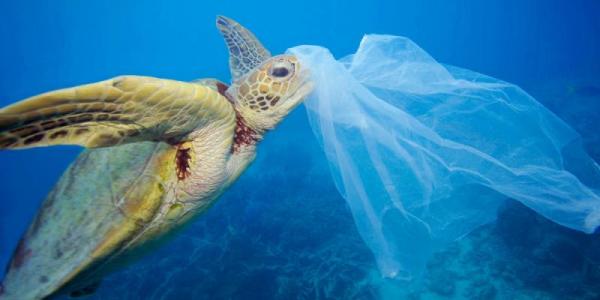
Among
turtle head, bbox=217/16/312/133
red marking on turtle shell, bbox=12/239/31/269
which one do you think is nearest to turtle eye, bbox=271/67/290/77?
turtle head, bbox=217/16/312/133

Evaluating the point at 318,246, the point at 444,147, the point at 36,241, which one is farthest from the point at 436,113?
the point at 318,246

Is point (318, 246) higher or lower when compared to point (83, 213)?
lower

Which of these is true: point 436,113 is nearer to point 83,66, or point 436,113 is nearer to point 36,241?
point 36,241

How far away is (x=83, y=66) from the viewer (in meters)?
91.0

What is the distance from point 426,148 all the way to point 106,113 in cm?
191

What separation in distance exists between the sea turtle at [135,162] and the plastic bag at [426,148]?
427 mm

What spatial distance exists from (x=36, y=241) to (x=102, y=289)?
17.7 ft

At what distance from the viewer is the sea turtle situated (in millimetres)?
1283

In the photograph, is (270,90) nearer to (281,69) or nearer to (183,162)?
(281,69)

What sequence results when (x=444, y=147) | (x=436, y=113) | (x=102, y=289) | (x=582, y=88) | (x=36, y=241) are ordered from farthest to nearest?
(x=582, y=88) < (x=102, y=289) < (x=436, y=113) < (x=444, y=147) < (x=36, y=241)

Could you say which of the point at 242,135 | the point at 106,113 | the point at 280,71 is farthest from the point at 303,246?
the point at 106,113

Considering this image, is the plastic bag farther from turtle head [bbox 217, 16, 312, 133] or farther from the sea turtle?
the sea turtle

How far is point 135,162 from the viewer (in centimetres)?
193

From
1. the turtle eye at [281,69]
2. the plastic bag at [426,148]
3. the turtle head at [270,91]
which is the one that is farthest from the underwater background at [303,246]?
the turtle eye at [281,69]
